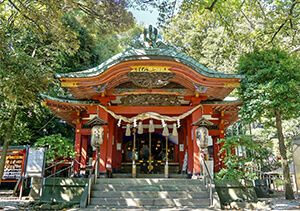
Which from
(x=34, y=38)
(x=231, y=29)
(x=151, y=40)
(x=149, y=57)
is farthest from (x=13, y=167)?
(x=231, y=29)

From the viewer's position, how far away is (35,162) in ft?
32.9

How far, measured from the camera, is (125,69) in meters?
9.11

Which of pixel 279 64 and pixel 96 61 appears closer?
pixel 279 64

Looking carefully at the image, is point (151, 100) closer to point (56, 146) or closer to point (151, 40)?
point (151, 40)

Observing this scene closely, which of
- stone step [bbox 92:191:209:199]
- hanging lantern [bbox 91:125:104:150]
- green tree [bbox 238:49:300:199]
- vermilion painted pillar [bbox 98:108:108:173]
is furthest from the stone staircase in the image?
green tree [bbox 238:49:300:199]

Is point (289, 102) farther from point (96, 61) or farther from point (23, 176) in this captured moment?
point (96, 61)

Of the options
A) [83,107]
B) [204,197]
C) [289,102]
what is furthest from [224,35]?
[204,197]

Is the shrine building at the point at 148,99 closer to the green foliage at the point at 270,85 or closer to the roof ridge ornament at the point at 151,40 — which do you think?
the roof ridge ornament at the point at 151,40

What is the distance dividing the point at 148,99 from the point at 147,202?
4091mm

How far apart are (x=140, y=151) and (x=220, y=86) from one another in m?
5.03

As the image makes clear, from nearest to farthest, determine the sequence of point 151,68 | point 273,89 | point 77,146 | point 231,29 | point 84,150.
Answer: point 273,89 < point 151,68 < point 77,146 < point 231,29 < point 84,150

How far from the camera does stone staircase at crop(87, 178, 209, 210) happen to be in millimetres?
7113

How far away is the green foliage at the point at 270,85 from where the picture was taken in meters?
8.27

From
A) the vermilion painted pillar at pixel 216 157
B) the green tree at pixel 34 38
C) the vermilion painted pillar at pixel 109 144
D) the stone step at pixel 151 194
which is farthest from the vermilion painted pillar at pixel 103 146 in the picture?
the vermilion painted pillar at pixel 216 157
